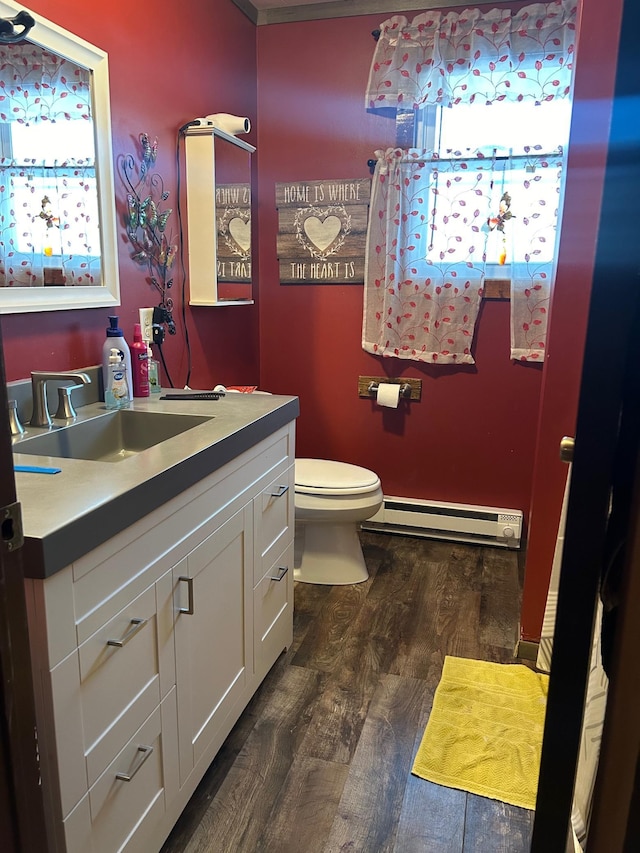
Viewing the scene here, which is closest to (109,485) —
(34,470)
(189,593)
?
(34,470)

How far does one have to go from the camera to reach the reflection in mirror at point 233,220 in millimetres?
2529

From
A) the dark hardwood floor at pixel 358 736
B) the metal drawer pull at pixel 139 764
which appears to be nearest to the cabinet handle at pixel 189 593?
the metal drawer pull at pixel 139 764

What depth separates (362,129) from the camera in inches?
114

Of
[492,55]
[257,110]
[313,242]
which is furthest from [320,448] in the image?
[492,55]

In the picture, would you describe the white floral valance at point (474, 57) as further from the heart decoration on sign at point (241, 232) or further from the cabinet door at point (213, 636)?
the cabinet door at point (213, 636)

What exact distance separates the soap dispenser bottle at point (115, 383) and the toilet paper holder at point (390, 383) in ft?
4.82

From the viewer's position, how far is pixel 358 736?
5.84ft

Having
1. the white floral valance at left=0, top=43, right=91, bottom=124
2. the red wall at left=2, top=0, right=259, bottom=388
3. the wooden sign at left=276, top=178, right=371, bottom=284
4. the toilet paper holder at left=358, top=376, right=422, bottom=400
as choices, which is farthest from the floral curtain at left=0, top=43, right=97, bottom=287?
the toilet paper holder at left=358, top=376, right=422, bottom=400

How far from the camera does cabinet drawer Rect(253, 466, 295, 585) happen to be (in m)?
1.79

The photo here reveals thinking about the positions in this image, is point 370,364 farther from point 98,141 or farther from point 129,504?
point 129,504

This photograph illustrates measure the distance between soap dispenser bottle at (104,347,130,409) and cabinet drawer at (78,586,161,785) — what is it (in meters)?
0.80

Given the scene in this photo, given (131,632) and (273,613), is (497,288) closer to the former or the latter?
(273,613)

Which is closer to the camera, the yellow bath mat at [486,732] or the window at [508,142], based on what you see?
the yellow bath mat at [486,732]

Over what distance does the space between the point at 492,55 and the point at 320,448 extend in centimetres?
191
